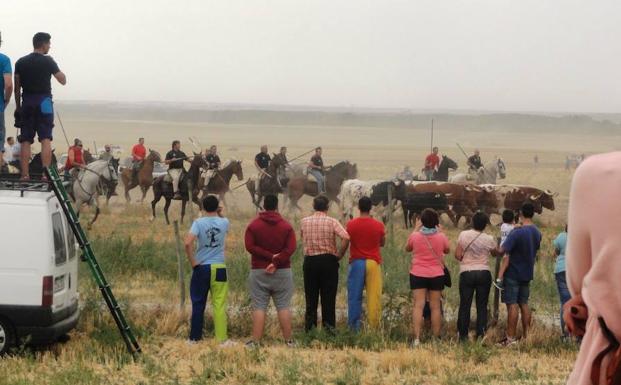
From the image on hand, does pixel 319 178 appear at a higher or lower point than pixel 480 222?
lower

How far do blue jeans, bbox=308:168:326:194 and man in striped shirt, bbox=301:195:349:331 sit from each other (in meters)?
22.0

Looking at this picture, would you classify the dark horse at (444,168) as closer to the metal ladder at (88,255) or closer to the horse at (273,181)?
the horse at (273,181)

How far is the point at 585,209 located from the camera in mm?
3254

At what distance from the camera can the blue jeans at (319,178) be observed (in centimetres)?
3547

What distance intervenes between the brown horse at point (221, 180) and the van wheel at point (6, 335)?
22.1 m

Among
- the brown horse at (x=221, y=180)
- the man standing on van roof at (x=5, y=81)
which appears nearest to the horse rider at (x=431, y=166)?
the brown horse at (x=221, y=180)

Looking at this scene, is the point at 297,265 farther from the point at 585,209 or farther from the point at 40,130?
the point at 585,209

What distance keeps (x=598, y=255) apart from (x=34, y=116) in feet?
34.1

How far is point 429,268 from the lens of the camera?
13.2m

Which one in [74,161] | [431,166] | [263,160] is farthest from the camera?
[431,166]

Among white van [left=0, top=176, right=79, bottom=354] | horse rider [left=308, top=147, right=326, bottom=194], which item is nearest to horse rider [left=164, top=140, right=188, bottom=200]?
horse rider [left=308, top=147, right=326, bottom=194]

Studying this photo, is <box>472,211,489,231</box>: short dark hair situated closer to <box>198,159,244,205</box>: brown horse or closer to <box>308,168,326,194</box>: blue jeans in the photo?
<box>198,159,244,205</box>: brown horse

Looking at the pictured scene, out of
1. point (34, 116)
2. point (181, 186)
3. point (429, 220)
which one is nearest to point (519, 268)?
point (429, 220)

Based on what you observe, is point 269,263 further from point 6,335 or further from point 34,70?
point 34,70
